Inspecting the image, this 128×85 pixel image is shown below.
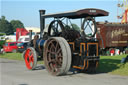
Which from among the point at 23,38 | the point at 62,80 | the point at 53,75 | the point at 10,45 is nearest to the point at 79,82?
the point at 62,80

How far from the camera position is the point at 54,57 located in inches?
366

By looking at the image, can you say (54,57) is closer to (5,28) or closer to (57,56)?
(57,56)

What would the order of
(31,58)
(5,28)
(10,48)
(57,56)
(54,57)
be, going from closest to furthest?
(57,56), (54,57), (31,58), (10,48), (5,28)

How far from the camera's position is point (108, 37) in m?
22.3

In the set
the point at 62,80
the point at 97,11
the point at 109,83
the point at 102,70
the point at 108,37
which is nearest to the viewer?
the point at 109,83

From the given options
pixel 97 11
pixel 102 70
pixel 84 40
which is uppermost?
pixel 97 11

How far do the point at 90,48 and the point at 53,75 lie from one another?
180 centimetres

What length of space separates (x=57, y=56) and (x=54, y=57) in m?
0.48

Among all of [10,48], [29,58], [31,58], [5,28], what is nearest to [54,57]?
[31,58]

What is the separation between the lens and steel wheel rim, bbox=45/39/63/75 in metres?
8.80

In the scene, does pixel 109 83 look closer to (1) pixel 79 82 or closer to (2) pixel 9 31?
(1) pixel 79 82

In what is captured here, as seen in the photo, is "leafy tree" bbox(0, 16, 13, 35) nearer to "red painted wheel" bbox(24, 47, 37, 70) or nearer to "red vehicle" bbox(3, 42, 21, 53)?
"red vehicle" bbox(3, 42, 21, 53)

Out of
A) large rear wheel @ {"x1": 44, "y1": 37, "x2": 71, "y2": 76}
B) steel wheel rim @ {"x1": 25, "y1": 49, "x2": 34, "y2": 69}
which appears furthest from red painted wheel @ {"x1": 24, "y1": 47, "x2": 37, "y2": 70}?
large rear wheel @ {"x1": 44, "y1": 37, "x2": 71, "y2": 76}

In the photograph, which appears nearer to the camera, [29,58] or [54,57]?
[54,57]
